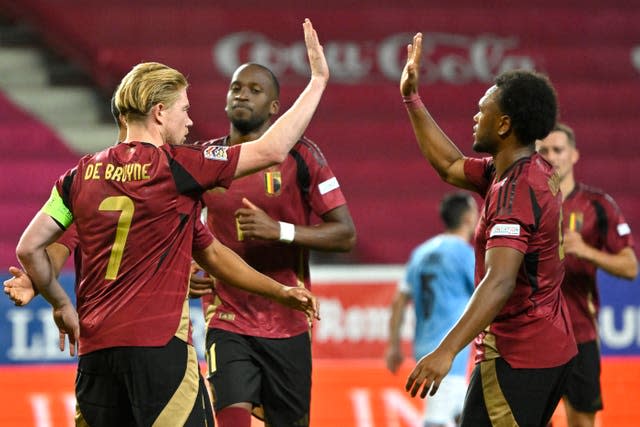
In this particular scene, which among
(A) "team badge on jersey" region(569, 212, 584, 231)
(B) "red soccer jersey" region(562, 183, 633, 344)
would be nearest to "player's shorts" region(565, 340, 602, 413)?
(B) "red soccer jersey" region(562, 183, 633, 344)

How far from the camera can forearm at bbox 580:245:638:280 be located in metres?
6.39

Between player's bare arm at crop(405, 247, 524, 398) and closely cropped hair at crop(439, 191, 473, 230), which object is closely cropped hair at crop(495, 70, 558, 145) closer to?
player's bare arm at crop(405, 247, 524, 398)

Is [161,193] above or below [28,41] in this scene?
below

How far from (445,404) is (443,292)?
30.6 inches

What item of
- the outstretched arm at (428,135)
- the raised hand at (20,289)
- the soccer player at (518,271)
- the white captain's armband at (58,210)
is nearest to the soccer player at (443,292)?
the outstretched arm at (428,135)

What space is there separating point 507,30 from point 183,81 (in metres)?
8.66

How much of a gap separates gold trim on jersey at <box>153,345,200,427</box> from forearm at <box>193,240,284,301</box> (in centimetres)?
50

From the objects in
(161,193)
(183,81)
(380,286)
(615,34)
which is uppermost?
(615,34)

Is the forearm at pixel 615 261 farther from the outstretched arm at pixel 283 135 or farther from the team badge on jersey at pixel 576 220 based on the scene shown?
the outstretched arm at pixel 283 135

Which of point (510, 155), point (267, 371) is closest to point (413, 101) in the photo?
point (510, 155)

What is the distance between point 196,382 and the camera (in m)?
4.49

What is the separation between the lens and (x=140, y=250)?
4387 millimetres

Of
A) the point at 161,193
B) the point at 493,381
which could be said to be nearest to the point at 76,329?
the point at 161,193

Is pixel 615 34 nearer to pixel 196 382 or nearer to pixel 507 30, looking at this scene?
pixel 507 30
